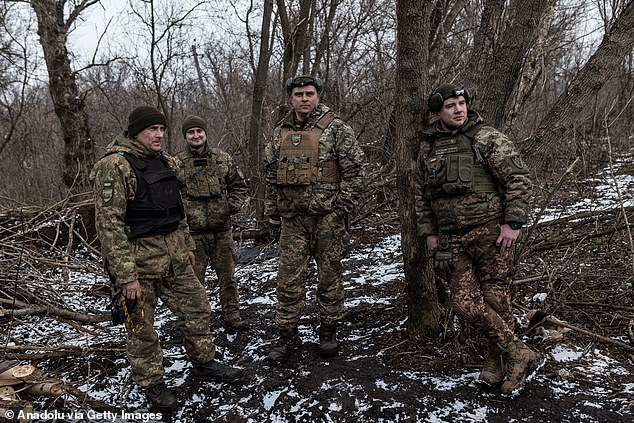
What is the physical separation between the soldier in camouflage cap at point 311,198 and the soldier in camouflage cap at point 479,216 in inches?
31.1

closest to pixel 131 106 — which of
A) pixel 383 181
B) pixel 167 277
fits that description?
pixel 383 181

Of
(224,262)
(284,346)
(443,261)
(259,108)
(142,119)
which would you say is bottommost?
(284,346)

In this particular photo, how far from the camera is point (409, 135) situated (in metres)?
3.29

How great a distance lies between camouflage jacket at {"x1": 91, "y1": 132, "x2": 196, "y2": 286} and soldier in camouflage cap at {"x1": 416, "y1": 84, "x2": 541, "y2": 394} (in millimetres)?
2053

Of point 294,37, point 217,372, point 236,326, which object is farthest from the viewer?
point 294,37

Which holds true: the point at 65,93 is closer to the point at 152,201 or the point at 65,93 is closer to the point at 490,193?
the point at 152,201

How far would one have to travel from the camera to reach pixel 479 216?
2.84 meters

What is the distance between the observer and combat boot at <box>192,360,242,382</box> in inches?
132

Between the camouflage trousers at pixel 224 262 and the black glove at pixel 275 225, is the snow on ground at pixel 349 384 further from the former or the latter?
the black glove at pixel 275 225

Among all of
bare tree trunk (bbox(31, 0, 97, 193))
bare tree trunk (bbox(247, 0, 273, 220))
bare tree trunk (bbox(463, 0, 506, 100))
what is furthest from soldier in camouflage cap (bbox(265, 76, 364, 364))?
bare tree trunk (bbox(31, 0, 97, 193))

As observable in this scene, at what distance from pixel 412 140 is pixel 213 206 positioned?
2048 mm

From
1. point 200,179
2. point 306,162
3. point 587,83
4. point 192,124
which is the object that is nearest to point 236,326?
point 200,179

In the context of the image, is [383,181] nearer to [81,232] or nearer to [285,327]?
[285,327]

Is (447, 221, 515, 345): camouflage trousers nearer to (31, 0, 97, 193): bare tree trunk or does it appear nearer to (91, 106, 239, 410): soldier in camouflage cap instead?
(91, 106, 239, 410): soldier in camouflage cap
